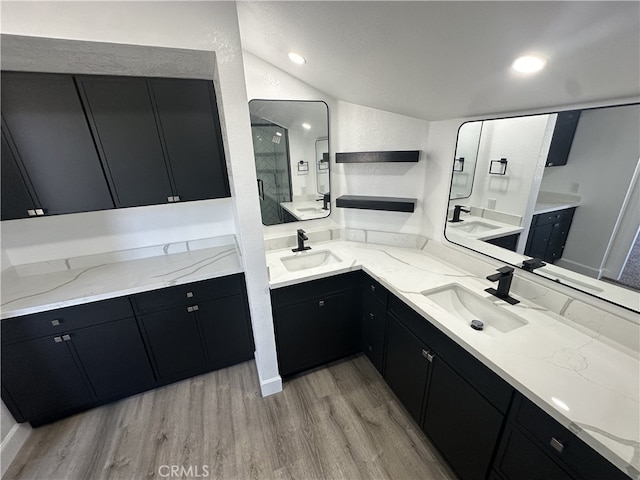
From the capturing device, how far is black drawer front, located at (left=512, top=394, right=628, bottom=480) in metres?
0.74

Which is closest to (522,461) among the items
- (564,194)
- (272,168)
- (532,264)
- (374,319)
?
(532,264)

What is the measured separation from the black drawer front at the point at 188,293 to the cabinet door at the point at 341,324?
675 mm

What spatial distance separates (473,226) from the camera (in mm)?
1726

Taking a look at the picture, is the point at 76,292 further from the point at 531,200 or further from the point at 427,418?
the point at 531,200

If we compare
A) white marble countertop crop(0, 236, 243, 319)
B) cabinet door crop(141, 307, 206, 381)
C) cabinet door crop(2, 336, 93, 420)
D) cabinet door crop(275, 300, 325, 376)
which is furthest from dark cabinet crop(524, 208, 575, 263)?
cabinet door crop(2, 336, 93, 420)

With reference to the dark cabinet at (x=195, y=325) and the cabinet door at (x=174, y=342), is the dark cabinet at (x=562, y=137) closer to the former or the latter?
the dark cabinet at (x=195, y=325)

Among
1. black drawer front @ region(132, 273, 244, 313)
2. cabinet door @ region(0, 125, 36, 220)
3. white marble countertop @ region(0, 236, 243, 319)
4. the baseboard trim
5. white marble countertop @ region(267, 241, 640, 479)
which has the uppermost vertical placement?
cabinet door @ region(0, 125, 36, 220)

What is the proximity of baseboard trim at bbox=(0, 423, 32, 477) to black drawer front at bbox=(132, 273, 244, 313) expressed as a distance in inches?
39.9

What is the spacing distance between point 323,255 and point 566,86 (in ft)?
5.53

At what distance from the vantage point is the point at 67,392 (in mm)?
1689

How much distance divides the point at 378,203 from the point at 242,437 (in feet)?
6.03

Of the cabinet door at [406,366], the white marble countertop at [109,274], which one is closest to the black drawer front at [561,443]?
the cabinet door at [406,366]

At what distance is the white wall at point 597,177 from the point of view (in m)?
1.03

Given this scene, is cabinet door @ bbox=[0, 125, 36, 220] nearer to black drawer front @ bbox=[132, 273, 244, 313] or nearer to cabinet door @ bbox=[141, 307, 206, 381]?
black drawer front @ bbox=[132, 273, 244, 313]
